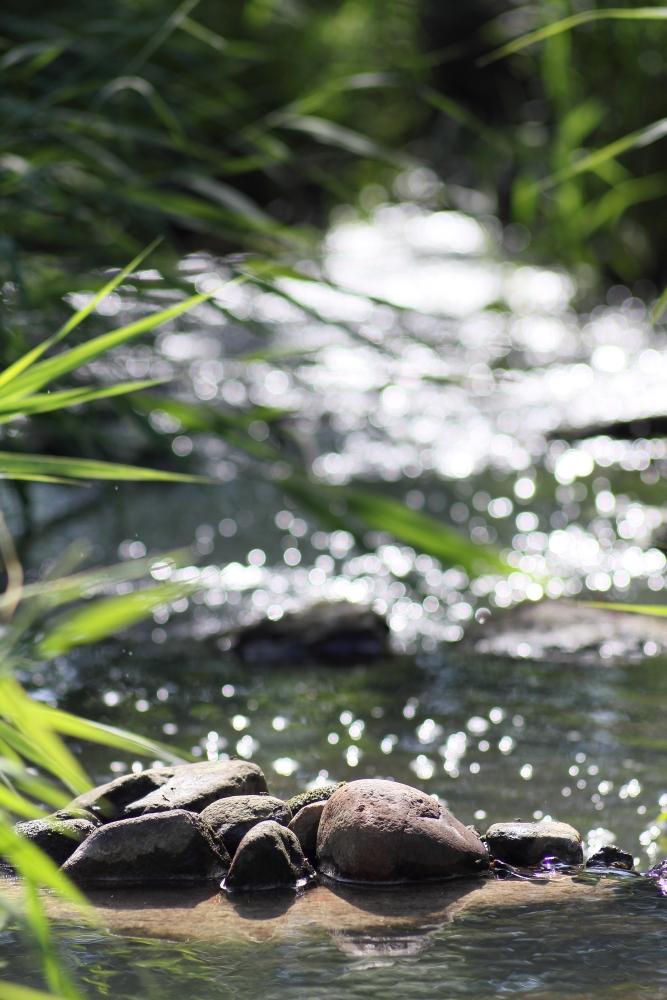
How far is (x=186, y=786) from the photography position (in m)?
1.34

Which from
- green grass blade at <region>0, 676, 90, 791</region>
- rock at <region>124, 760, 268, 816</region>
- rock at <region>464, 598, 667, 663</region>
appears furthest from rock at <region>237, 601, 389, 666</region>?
green grass blade at <region>0, 676, 90, 791</region>

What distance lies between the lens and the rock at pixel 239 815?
4.16 ft

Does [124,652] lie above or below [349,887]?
above

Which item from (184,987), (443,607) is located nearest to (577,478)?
(443,607)

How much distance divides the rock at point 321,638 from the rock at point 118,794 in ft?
2.20

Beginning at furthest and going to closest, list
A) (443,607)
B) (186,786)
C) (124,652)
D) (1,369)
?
(443,607), (124,652), (1,369), (186,786)

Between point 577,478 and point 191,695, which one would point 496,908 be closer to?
point 191,695

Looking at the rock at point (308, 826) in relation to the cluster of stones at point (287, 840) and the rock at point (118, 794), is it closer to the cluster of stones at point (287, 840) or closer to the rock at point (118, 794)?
the cluster of stones at point (287, 840)

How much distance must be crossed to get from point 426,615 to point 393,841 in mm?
1080

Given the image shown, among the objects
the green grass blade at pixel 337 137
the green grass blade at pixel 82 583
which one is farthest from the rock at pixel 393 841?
the green grass blade at pixel 337 137

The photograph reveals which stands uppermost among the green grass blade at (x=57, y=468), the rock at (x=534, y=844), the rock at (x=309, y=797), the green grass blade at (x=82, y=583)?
the green grass blade at (x=57, y=468)

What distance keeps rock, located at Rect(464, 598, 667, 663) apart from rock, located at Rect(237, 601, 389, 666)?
0.18m

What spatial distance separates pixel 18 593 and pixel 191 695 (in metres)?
0.77

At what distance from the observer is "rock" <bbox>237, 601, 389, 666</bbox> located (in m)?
2.06
